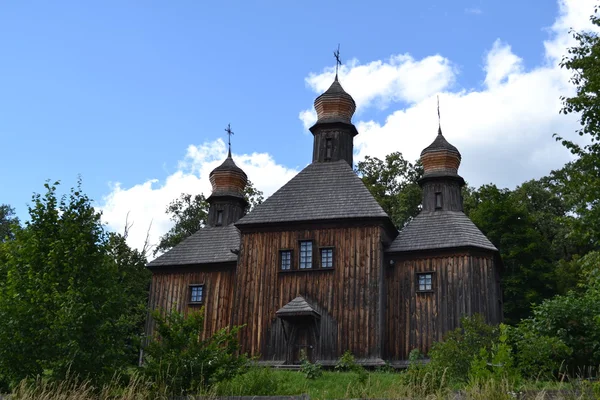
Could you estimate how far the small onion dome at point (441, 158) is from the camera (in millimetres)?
26703

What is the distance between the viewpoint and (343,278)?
22.7 m

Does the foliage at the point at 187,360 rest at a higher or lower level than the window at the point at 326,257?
lower

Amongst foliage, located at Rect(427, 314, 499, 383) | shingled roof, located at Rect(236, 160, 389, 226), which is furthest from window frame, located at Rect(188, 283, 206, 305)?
foliage, located at Rect(427, 314, 499, 383)

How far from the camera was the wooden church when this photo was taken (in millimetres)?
22328

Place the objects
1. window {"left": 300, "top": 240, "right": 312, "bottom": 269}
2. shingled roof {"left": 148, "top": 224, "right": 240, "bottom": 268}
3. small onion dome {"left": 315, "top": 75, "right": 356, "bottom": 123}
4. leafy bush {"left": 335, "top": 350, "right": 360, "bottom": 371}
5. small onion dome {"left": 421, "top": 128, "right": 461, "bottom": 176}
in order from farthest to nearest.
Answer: small onion dome {"left": 315, "top": 75, "right": 356, "bottom": 123} → small onion dome {"left": 421, "top": 128, "right": 461, "bottom": 176} → shingled roof {"left": 148, "top": 224, "right": 240, "bottom": 268} → window {"left": 300, "top": 240, "right": 312, "bottom": 269} → leafy bush {"left": 335, "top": 350, "right": 360, "bottom": 371}

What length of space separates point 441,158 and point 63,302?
57.8ft

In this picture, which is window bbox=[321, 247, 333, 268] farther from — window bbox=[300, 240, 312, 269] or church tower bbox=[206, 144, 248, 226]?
church tower bbox=[206, 144, 248, 226]

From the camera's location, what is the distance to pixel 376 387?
35.3 feet

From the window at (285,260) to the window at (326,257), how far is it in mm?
1086

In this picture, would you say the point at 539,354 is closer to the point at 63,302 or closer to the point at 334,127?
the point at 63,302

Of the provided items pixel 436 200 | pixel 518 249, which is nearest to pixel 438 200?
pixel 436 200

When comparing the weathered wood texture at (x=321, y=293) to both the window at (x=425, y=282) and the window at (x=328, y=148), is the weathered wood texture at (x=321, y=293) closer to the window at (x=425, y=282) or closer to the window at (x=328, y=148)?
the window at (x=425, y=282)

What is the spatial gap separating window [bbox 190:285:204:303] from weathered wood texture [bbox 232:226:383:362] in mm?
2657

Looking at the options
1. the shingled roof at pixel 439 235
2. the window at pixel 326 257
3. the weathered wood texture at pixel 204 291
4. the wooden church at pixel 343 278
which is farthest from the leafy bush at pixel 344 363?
the weathered wood texture at pixel 204 291
